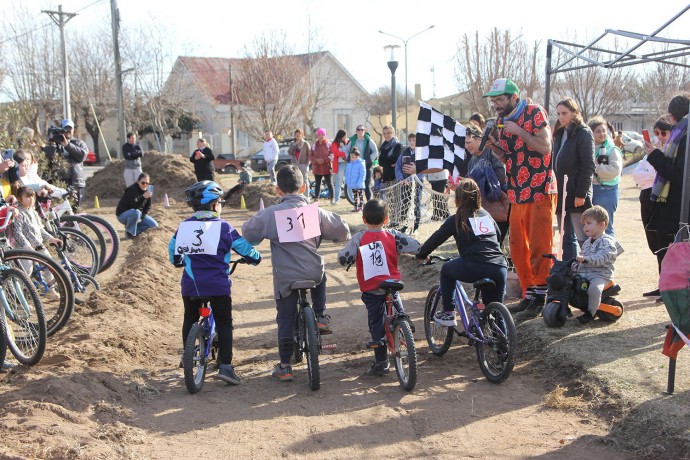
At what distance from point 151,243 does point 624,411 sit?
9269 millimetres

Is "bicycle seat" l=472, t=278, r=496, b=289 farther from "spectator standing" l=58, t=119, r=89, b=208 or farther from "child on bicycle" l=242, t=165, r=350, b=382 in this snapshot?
"spectator standing" l=58, t=119, r=89, b=208

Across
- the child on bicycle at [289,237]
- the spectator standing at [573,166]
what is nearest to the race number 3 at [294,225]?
the child on bicycle at [289,237]

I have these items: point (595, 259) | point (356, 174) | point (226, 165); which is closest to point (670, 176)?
point (595, 259)

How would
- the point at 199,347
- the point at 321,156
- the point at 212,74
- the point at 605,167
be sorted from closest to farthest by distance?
the point at 199,347, the point at 605,167, the point at 321,156, the point at 212,74

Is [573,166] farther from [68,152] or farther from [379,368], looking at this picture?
[68,152]

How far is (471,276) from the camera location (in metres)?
6.22

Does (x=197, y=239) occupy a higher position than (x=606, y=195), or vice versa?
(x=606, y=195)

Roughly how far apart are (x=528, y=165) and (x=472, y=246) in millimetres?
1756

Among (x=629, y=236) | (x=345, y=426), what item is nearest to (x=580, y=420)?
(x=345, y=426)

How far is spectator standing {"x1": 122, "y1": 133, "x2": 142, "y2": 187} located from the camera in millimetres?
21438

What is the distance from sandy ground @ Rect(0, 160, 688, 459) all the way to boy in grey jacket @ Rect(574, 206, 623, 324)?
0.91 feet

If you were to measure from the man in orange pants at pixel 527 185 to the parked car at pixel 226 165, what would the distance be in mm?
36811

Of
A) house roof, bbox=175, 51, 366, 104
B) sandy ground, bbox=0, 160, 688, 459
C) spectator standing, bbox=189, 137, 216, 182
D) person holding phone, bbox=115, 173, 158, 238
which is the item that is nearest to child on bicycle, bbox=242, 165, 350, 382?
sandy ground, bbox=0, 160, 688, 459

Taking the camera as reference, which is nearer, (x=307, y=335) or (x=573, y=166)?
(x=307, y=335)
